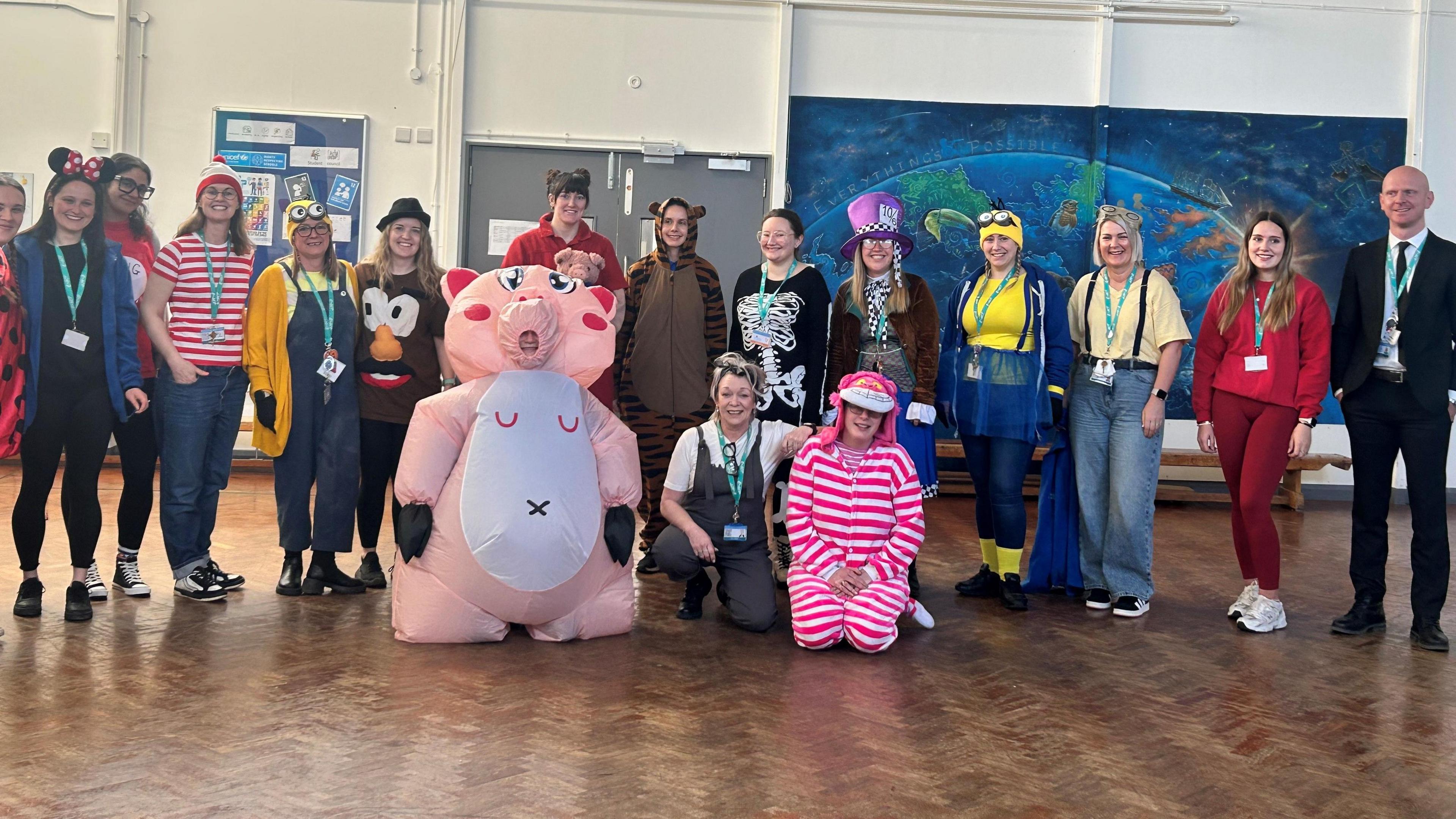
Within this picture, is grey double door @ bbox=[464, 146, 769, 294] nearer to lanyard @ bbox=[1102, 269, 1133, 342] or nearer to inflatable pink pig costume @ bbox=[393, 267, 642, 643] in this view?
lanyard @ bbox=[1102, 269, 1133, 342]

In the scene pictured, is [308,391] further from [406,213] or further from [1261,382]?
[1261,382]

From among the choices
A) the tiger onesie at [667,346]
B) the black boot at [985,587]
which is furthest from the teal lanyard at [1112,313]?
→ the tiger onesie at [667,346]

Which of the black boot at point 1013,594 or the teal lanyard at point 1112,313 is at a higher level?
the teal lanyard at point 1112,313

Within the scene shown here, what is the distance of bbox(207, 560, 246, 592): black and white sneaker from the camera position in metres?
4.15

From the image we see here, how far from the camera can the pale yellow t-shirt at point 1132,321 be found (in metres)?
4.24

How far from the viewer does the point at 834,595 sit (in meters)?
3.74

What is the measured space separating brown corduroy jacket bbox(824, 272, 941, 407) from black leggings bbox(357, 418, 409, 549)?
1677 mm

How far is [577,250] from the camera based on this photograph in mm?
4547

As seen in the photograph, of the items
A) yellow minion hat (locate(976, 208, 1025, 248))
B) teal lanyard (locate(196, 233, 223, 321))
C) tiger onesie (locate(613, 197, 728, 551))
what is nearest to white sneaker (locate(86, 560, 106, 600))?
teal lanyard (locate(196, 233, 223, 321))

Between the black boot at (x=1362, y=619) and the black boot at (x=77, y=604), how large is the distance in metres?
4.37

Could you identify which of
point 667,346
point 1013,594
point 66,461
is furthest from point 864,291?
point 66,461

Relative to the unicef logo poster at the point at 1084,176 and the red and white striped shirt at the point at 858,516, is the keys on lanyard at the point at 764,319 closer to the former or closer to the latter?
the red and white striped shirt at the point at 858,516

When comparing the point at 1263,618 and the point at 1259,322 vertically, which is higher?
the point at 1259,322

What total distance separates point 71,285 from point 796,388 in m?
2.54
